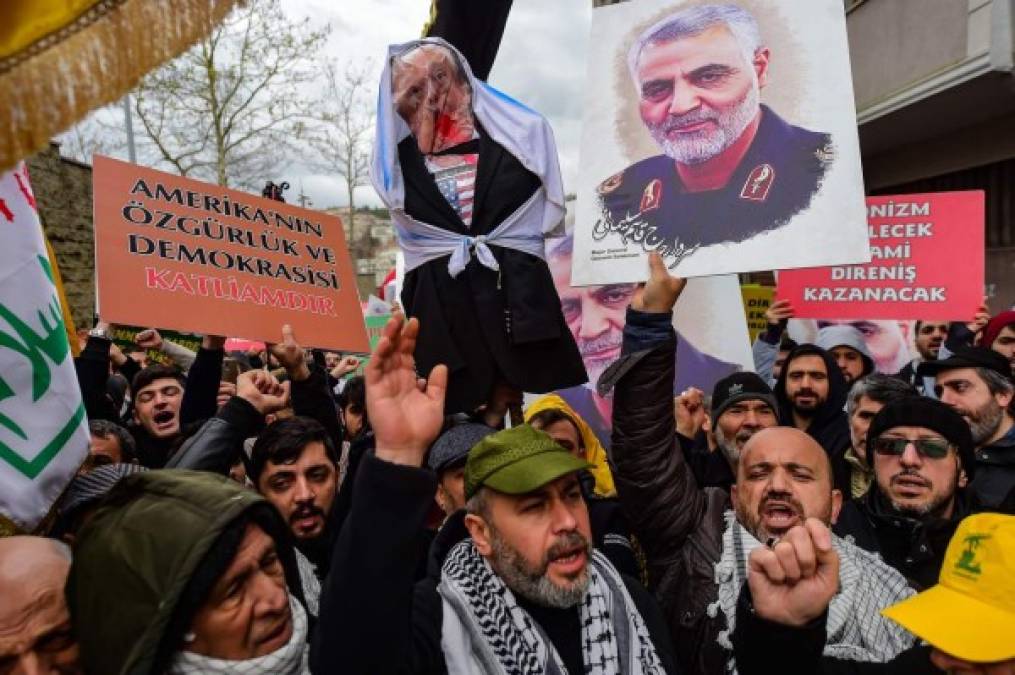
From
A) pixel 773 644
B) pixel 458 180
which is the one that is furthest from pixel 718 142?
pixel 773 644

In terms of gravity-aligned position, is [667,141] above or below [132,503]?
above

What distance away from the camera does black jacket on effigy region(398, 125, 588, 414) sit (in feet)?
9.48

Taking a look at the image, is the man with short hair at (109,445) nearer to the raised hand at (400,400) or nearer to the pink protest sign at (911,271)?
the raised hand at (400,400)

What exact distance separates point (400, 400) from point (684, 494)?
43.4 inches

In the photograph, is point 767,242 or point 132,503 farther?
point 767,242

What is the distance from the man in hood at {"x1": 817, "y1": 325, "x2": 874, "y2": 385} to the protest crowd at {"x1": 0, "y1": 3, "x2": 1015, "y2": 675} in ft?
2.64

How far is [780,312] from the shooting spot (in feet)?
14.9

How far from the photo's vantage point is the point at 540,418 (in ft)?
10.6

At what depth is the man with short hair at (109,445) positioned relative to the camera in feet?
9.64

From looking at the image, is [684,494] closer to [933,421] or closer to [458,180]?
[933,421]

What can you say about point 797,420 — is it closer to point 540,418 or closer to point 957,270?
point 957,270

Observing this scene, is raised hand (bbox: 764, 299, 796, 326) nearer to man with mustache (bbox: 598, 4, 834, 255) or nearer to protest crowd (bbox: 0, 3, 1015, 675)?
protest crowd (bbox: 0, 3, 1015, 675)

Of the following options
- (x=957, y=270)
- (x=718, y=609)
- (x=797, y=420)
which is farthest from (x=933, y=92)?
(x=718, y=609)

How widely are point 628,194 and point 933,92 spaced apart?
25.0 ft
